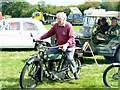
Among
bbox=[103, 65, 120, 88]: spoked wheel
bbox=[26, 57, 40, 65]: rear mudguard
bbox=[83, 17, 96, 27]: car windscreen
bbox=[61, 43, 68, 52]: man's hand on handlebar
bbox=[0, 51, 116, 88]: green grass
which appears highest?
bbox=[83, 17, 96, 27]: car windscreen

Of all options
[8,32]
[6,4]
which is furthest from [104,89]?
[8,32]

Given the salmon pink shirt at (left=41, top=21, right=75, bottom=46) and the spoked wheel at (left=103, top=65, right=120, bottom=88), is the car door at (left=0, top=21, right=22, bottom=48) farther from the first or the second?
the spoked wheel at (left=103, top=65, right=120, bottom=88)

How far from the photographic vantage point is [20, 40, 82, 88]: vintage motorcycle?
16.2 ft

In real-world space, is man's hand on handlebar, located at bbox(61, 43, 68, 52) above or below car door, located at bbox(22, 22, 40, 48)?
above

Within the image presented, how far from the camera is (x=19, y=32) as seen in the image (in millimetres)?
10094

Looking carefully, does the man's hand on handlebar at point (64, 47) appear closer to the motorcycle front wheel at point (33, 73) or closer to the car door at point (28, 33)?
the motorcycle front wheel at point (33, 73)

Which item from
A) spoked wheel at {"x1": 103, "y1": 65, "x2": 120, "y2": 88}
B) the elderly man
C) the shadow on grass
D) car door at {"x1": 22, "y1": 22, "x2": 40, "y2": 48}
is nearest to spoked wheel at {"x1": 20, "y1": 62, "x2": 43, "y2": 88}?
the shadow on grass

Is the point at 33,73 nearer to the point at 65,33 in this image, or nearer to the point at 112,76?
the point at 65,33

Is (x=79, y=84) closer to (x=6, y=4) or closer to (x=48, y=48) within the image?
(x=48, y=48)

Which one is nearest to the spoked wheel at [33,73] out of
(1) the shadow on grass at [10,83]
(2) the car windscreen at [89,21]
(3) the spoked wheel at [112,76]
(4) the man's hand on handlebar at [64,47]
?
(1) the shadow on grass at [10,83]

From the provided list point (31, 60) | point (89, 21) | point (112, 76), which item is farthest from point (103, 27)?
point (31, 60)

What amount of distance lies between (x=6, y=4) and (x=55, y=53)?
424 cm

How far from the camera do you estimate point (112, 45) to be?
7566mm

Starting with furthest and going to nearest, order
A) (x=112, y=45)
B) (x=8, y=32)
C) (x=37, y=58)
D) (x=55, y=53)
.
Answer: (x=8, y=32)
(x=112, y=45)
(x=55, y=53)
(x=37, y=58)
